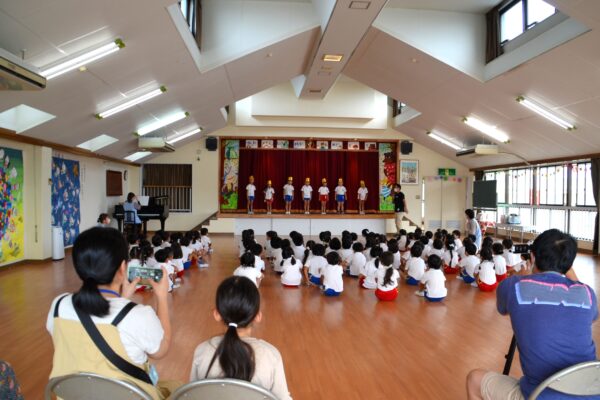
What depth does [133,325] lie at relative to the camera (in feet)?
4.85

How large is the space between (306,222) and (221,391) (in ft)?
39.9

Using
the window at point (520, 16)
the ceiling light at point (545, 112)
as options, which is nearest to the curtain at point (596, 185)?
the ceiling light at point (545, 112)

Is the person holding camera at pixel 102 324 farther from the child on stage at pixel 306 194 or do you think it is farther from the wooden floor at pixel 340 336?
the child on stage at pixel 306 194

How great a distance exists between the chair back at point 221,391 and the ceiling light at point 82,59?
483 centimetres

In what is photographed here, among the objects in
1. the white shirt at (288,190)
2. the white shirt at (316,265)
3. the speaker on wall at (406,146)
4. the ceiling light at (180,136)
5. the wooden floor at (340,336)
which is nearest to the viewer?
the wooden floor at (340,336)

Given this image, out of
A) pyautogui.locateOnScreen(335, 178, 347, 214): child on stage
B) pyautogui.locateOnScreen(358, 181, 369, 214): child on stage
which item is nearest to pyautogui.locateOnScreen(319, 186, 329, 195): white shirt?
pyautogui.locateOnScreen(335, 178, 347, 214): child on stage

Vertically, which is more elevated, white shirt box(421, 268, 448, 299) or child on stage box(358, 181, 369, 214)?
child on stage box(358, 181, 369, 214)

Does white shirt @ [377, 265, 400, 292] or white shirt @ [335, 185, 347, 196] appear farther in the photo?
white shirt @ [335, 185, 347, 196]

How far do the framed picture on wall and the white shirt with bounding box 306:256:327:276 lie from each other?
368 inches

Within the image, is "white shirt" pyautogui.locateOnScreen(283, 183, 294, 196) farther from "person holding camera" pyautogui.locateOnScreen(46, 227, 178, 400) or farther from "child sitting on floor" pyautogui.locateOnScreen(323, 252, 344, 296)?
"person holding camera" pyautogui.locateOnScreen(46, 227, 178, 400)

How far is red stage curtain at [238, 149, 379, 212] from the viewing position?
14.7 m

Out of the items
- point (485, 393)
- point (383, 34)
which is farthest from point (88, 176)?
point (485, 393)

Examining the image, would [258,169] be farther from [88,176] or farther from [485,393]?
[485,393]

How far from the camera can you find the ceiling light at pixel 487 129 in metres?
10.1
